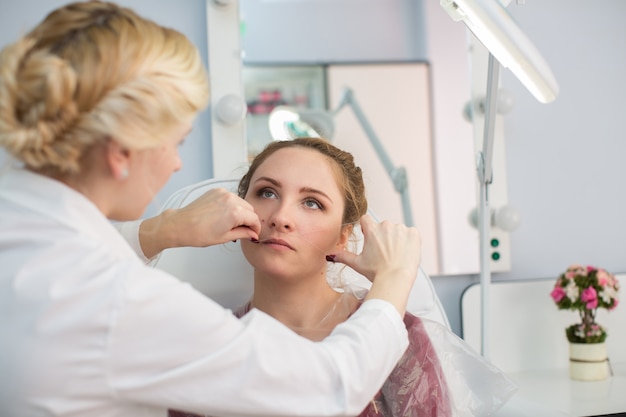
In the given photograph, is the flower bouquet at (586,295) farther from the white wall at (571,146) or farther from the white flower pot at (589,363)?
the white wall at (571,146)

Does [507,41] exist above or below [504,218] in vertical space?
above

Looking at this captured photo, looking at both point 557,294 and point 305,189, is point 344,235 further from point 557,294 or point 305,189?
point 557,294

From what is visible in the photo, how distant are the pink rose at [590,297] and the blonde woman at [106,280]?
4.40 feet

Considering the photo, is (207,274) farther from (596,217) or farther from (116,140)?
(596,217)

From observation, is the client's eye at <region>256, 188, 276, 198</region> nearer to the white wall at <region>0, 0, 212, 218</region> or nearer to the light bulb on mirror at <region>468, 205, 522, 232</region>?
the white wall at <region>0, 0, 212, 218</region>

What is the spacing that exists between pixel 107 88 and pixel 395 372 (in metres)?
0.81

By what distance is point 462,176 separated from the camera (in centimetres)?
228

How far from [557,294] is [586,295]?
0.08 metres

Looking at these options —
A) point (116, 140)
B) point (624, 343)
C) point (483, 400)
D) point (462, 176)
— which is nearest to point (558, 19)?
point (462, 176)

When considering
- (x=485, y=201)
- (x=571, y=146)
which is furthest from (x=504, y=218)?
(x=485, y=201)

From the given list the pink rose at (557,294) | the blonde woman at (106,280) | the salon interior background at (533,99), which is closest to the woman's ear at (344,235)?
the blonde woman at (106,280)

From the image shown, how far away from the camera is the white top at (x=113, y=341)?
85 centimetres

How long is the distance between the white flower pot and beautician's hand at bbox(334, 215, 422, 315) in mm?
1193

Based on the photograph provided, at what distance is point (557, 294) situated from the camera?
2.18 metres
